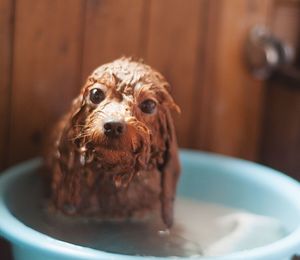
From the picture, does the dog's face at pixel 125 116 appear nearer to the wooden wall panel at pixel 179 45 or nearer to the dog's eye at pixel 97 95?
the dog's eye at pixel 97 95

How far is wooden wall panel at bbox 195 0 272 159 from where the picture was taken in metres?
1.45

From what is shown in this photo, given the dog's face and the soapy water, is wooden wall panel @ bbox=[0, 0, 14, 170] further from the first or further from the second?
the dog's face

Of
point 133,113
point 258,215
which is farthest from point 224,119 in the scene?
point 133,113

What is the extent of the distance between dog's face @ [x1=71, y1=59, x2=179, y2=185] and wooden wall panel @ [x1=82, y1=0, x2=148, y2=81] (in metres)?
0.32

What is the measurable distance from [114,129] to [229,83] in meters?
0.67

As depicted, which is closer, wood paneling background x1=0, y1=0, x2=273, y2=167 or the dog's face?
the dog's face

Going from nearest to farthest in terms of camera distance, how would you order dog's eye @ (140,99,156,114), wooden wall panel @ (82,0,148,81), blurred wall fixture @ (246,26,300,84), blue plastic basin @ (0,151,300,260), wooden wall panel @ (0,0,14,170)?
blue plastic basin @ (0,151,300,260)
dog's eye @ (140,99,156,114)
wooden wall panel @ (0,0,14,170)
wooden wall panel @ (82,0,148,81)
blurred wall fixture @ (246,26,300,84)

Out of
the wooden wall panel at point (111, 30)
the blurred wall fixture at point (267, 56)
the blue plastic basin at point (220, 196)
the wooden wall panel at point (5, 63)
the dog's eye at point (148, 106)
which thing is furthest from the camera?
the blurred wall fixture at point (267, 56)

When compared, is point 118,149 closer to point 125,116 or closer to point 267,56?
point 125,116

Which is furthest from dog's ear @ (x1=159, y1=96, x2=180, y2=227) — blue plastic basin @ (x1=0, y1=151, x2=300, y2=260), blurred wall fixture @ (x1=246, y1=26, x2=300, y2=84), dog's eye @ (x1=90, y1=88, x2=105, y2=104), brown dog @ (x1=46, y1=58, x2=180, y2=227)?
blurred wall fixture @ (x1=246, y1=26, x2=300, y2=84)

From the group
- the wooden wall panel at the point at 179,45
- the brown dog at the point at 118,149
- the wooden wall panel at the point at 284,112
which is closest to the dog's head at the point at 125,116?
the brown dog at the point at 118,149

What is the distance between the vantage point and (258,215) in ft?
4.01

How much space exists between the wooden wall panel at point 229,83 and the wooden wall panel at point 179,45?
0.10 ft

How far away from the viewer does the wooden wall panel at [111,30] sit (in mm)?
1324
